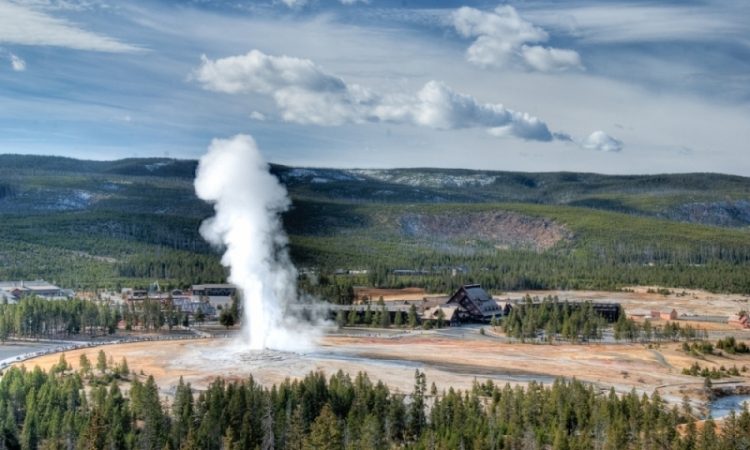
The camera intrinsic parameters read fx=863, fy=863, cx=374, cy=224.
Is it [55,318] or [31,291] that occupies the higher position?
[31,291]

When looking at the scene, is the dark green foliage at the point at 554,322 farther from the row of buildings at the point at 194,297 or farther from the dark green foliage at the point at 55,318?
the dark green foliage at the point at 55,318

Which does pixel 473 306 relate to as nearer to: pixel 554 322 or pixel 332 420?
pixel 554 322

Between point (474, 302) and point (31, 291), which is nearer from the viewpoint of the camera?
point (474, 302)

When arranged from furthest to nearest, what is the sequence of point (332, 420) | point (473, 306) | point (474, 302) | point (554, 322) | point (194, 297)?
1. point (194, 297)
2. point (474, 302)
3. point (473, 306)
4. point (554, 322)
5. point (332, 420)

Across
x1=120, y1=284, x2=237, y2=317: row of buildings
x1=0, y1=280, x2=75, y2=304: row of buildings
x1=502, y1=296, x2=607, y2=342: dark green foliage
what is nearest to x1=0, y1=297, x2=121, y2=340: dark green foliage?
x1=120, y1=284, x2=237, y2=317: row of buildings

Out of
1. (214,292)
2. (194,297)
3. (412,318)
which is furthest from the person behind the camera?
(214,292)

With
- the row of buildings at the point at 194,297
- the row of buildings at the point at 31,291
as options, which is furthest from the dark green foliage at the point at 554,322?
the row of buildings at the point at 31,291

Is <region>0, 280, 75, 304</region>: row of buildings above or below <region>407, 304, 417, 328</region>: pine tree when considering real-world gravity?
above

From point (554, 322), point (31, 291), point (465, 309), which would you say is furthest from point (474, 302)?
point (31, 291)

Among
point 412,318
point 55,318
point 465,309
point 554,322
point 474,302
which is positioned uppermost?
point 474,302

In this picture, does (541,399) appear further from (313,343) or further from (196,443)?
(313,343)

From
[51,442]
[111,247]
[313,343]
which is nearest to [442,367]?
[313,343]

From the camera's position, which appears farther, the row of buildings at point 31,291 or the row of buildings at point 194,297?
the row of buildings at point 31,291

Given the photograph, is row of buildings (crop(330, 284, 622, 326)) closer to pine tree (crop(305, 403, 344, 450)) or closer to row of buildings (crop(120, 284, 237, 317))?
row of buildings (crop(120, 284, 237, 317))
